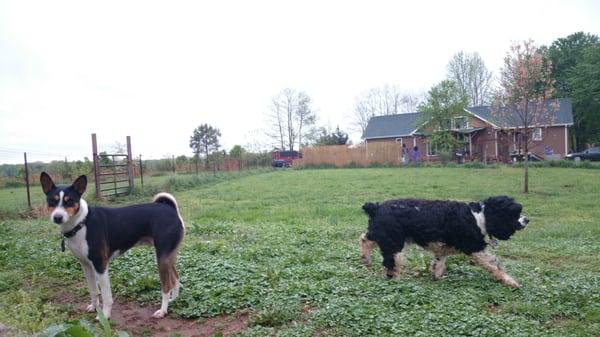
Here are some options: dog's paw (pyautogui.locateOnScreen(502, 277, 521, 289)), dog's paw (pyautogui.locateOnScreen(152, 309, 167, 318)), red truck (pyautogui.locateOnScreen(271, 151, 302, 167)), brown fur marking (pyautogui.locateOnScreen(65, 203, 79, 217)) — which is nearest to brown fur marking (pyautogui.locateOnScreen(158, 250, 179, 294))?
dog's paw (pyautogui.locateOnScreen(152, 309, 167, 318))

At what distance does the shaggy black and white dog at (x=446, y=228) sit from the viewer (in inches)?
217

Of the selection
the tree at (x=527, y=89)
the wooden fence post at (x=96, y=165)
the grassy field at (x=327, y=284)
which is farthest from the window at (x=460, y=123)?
the wooden fence post at (x=96, y=165)

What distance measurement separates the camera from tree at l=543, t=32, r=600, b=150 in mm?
46094

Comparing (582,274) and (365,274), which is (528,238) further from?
(365,274)

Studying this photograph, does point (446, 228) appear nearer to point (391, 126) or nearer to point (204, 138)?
point (391, 126)

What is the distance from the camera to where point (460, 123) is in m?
41.2

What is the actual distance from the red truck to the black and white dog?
136 ft

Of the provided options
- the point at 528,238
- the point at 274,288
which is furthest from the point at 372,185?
the point at 274,288

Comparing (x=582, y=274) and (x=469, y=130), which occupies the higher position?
(x=469, y=130)

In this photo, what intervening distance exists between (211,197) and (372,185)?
23.3 ft

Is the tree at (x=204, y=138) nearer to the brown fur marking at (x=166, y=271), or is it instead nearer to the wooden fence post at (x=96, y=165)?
the wooden fence post at (x=96, y=165)

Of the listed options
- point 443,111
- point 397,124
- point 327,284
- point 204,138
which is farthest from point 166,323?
point 204,138

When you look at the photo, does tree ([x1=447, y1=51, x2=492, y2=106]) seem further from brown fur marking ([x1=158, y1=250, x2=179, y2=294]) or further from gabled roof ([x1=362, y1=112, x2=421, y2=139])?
brown fur marking ([x1=158, y1=250, x2=179, y2=294])

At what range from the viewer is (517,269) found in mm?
5988
